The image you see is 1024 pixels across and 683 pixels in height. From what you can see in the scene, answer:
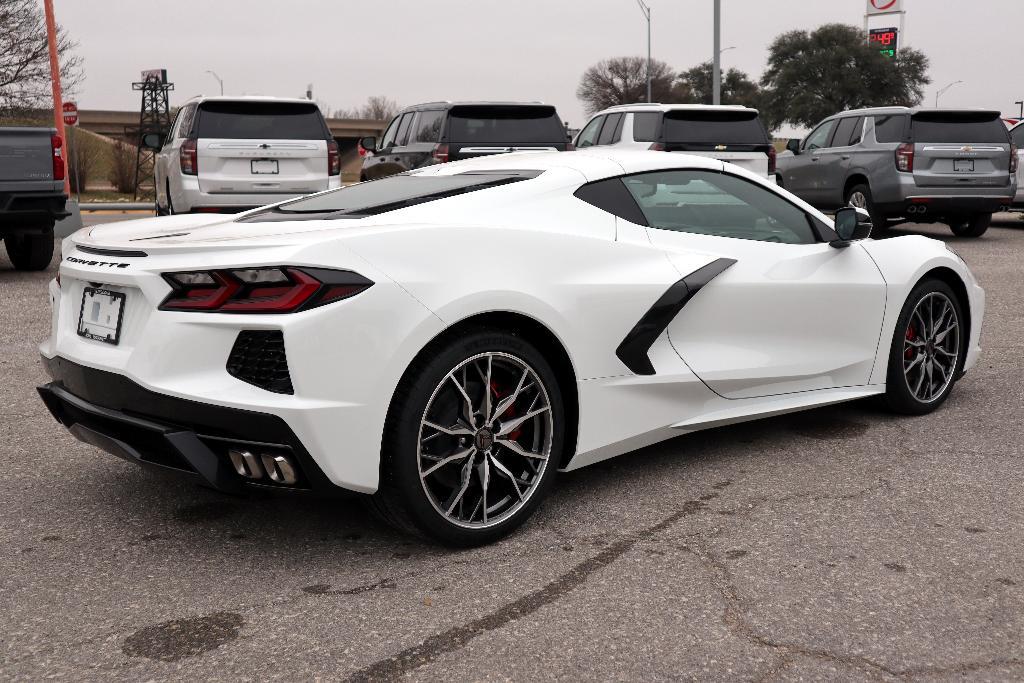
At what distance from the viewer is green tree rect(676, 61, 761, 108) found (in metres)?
97.0

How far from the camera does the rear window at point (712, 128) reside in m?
14.6

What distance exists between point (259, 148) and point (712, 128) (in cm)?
610

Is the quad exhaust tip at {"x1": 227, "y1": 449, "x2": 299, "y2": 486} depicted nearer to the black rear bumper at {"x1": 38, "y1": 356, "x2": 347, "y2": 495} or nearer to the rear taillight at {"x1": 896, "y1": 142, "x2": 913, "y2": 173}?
the black rear bumper at {"x1": 38, "y1": 356, "x2": 347, "y2": 495}

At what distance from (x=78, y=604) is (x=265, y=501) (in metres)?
1.01

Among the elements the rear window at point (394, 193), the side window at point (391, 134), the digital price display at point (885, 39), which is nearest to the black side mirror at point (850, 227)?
the rear window at point (394, 193)

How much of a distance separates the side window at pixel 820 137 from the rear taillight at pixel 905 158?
206 centimetres

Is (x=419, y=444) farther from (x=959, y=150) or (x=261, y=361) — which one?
(x=959, y=150)

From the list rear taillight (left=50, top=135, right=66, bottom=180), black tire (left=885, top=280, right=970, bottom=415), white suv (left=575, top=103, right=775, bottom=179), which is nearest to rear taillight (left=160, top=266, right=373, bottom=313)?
black tire (left=885, top=280, right=970, bottom=415)

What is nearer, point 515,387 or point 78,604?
point 78,604

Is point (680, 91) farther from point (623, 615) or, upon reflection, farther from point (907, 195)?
point (623, 615)

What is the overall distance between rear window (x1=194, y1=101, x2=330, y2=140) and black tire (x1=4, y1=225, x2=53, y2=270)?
2035 mm

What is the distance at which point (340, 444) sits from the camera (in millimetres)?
3266

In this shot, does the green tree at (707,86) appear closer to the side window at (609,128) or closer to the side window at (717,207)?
the side window at (609,128)

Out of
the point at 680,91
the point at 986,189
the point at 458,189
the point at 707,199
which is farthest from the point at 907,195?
the point at 680,91
